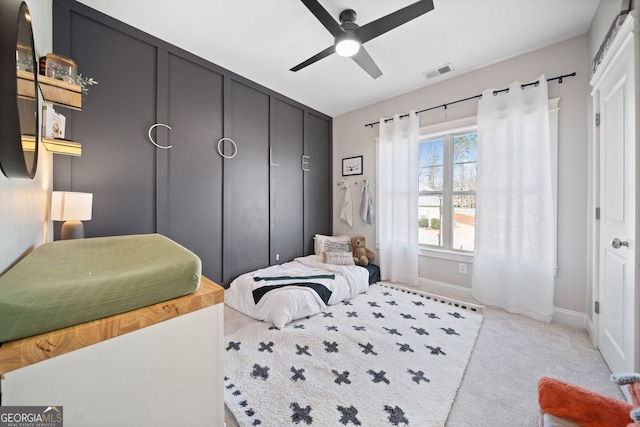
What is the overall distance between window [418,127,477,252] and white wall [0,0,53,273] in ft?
11.7

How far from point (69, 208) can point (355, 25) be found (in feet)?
8.16

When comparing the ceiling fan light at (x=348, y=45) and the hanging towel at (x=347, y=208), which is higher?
the ceiling fan light at (x=348, y=45)

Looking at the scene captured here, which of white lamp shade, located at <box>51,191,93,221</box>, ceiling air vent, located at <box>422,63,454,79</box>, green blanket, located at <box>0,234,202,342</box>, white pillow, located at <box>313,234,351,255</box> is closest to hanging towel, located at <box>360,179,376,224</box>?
white pillow, located at <box>313,234,351,255</box>

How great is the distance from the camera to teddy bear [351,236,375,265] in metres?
3.51

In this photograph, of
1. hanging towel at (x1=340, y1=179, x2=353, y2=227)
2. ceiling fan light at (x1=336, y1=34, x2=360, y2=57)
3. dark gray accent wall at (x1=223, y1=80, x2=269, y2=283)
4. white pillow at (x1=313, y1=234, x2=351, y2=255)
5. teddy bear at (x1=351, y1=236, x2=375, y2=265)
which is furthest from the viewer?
hanging towel at (x1=340, y1=179, x2=353, y2=227)

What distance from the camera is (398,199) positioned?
3.38 m

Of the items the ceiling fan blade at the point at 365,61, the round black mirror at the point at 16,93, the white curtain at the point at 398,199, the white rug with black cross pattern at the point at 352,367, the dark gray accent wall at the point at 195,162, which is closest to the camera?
the round black mirror at the point at 16,93

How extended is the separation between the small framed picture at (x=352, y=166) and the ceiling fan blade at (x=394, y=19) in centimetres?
204

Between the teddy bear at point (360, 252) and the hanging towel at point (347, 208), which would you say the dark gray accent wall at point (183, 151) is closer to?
the hanging towel at point (347, 208)

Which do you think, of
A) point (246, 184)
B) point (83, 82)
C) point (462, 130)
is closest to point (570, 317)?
point (462, 130)

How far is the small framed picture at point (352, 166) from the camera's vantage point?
12.8 feet

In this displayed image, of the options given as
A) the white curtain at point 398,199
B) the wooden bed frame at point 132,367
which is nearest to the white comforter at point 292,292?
the white curtain at point 398,199

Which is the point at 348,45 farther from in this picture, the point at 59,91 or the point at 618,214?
the point at 618,214

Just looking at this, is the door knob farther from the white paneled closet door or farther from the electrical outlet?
the electrical outlet
